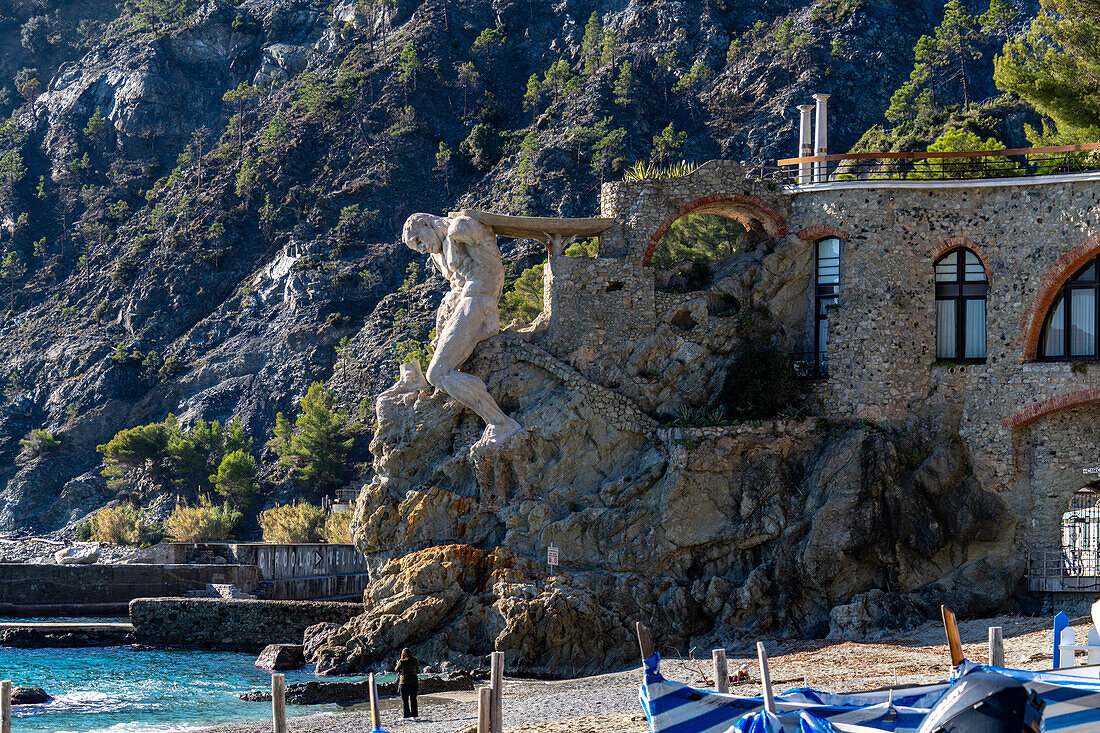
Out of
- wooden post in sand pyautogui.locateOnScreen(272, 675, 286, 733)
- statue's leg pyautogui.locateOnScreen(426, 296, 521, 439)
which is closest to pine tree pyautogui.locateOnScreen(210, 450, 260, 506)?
statue's leg pyautogui.locateOnScreen(426, 296, 521, 439)

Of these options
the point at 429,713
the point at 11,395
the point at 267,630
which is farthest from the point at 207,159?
the point at 429,713

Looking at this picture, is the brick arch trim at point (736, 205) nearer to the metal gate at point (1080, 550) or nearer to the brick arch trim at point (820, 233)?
the brick arch trim at point (820, 233)

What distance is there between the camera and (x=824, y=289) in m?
34.0

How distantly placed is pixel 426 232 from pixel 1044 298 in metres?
15.6

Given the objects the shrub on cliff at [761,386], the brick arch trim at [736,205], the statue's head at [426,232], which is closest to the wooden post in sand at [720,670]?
the shrub on cliff at [761,386]

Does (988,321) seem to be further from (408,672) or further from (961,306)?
(408,672)

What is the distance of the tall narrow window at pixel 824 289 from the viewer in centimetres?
3369

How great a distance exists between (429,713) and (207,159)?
71148 mm

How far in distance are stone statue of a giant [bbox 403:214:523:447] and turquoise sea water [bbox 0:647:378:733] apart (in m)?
7.39

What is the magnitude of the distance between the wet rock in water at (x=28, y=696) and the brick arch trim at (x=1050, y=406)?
22.9 metres

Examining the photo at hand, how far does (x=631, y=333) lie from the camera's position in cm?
3381

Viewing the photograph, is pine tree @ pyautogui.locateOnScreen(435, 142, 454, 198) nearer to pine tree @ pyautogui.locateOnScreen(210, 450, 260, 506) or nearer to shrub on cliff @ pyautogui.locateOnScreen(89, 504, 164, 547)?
pine tree @ pyautogui.locateOnScreen(210, 450, 260, 506)

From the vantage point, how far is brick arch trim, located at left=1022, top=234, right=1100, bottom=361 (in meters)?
31.3

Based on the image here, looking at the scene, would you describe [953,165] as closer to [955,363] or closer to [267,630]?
[955,363]
